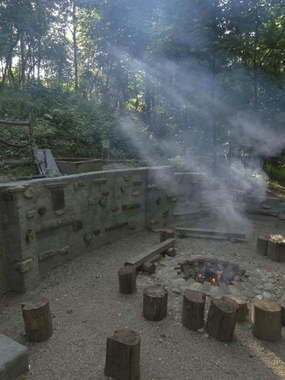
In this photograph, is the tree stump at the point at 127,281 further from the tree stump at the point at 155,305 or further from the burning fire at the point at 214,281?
the burning fire at the point at 214,281

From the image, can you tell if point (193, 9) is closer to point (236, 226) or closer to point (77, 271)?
point (236, 226)

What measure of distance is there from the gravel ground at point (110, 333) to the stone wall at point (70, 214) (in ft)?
1.45

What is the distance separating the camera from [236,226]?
7.85m

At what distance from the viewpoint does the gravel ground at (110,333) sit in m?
2.79

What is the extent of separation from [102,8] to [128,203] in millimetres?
12354

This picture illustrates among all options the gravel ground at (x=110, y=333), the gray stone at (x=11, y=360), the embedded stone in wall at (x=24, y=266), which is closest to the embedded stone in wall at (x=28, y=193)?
the embedded stone in wall at (x=24, y=266)

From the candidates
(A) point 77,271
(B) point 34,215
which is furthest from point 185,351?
(B) point 34,215

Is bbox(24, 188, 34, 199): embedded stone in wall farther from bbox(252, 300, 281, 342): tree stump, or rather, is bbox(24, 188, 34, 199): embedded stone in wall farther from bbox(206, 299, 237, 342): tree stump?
bbox(252, 300, 281, 342): tree stump

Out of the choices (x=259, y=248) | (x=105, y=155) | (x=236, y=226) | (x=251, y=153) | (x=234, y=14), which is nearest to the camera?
(x=259, y=248)

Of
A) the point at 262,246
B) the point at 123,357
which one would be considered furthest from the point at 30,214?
the point at 262,246

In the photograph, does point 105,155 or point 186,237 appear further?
point 105,155

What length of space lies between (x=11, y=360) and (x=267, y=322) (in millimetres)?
2819

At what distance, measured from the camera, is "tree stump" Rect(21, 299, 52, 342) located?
10.2ft

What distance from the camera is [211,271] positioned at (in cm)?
509
